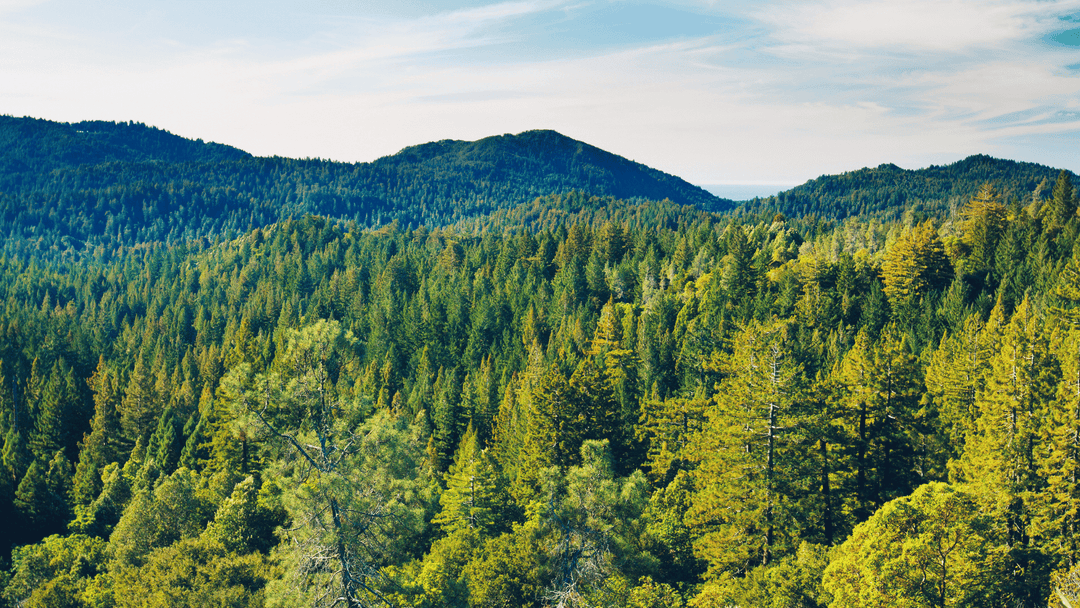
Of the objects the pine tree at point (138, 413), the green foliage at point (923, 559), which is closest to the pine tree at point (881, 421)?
the green foliage at point (923, 559)

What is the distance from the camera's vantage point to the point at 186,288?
563 feet

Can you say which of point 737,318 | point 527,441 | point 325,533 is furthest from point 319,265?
point 325,533

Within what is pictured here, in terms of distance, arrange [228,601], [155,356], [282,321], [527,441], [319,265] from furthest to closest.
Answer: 1. [319,265]
2. [282,321]
3. [155,356]
4. [527,441]
5. [228,601]

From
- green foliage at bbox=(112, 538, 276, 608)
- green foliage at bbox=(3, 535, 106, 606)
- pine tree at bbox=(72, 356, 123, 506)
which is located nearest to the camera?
green foliage at bbox=(112, 538, 276, 608)

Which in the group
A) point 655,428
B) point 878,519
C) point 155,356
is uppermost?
point 878,519

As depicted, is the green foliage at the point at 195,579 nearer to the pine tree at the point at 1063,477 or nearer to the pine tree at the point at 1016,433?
the pine tree at the point at 1016,433

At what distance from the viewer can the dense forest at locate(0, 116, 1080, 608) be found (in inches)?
780

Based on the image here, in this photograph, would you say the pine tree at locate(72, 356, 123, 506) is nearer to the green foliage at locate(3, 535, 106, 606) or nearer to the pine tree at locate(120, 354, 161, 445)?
the pine tree at locate(120, 354, 161, 445)

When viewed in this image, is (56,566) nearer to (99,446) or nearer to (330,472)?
(99,446)

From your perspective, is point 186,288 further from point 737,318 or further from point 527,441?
point 527,441

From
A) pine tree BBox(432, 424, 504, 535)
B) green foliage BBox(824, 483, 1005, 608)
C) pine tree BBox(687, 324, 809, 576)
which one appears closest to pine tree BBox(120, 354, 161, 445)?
pine tree BBox(432, 424, 504, 535)

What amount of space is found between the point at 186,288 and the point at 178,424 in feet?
379

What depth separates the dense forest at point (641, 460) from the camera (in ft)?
65.0

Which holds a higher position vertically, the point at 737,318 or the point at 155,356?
the point at 737,318
